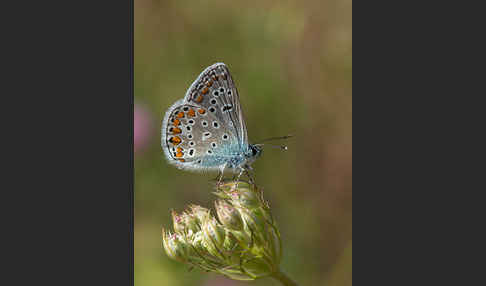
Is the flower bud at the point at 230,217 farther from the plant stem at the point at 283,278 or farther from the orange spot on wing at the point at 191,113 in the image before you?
the orange spot on wing at the point at 191,113

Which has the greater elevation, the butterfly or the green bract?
the butterfly

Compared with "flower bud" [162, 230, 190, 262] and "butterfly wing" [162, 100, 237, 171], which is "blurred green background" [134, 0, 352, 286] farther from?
"flower bud" [162, 230, 190, 262]

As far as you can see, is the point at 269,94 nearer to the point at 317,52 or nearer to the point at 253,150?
the point at 317,52

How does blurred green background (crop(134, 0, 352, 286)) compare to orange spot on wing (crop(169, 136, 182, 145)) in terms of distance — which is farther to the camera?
blurred green background (crop(134, 0, 352, 286))

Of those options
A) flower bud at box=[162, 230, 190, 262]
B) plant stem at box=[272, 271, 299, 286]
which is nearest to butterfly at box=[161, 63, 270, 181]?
flower bud at box=[162, 230, 190, 262]

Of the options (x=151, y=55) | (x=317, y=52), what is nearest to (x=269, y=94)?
(x=317, y=52)

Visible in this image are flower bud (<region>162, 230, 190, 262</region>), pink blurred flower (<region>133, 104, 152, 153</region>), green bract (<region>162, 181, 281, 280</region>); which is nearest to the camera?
green bract (<region>162, 181, 281, 280</region>)

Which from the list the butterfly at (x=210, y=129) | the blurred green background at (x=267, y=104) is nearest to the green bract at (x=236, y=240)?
the butterfly at (x=210, y=129)
